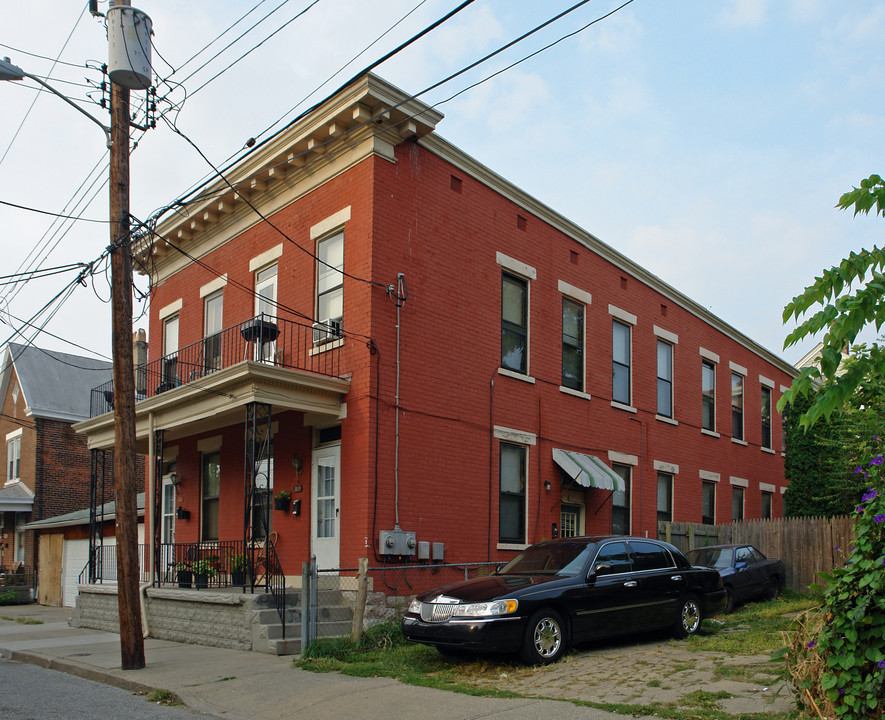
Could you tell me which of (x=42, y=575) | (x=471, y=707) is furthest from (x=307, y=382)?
(x=42, y=575)

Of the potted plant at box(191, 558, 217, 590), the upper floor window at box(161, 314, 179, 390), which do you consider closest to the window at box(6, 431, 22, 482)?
the upper floor window at box(161, 314, 179, 390)

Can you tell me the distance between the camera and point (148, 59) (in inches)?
486

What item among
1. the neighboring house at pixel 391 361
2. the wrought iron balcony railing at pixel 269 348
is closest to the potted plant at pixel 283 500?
the neighboring house at pixel 391 361

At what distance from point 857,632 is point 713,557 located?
458 inches

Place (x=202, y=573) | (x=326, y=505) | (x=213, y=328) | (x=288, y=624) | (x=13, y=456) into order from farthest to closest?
(x=13, y=456)
(x=213, y=328)
(x=202, y=573)
(x=326, y=505)
(x=288, y=624)

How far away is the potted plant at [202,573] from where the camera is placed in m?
15.0

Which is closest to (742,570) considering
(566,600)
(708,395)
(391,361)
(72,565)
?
(708,395)

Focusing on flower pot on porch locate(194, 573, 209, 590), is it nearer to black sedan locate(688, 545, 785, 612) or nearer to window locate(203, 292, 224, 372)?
window locate(203, 292, 224, 372)

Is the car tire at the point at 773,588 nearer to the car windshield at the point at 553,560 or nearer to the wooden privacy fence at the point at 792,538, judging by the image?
the wooden privacy fence at the point at 792,538

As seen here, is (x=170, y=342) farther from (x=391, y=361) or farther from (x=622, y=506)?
(x=622, y=506)

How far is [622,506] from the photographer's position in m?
19.6

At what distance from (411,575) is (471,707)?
5.79m

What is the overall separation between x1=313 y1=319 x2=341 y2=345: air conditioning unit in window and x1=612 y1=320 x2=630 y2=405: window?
7.54 meters

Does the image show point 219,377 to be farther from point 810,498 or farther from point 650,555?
point 810,498
